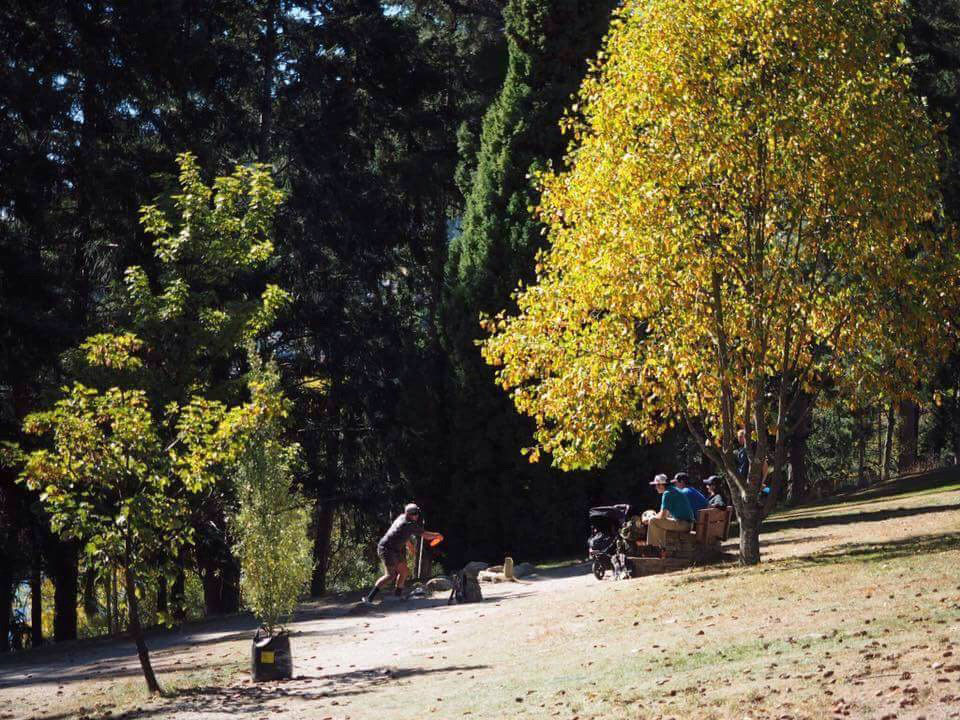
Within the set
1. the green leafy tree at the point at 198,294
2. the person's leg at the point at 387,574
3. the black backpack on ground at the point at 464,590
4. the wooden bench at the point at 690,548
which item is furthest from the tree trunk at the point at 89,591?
the wooden bench at the point at 690,548

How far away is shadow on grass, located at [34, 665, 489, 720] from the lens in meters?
11.9

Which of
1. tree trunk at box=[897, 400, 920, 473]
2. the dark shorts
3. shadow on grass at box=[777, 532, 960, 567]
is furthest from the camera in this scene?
tree trunk at box=[897, 400, 920, 473]

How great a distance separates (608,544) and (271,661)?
729cm

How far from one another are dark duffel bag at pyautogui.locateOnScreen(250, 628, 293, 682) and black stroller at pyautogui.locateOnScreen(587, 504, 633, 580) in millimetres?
6573

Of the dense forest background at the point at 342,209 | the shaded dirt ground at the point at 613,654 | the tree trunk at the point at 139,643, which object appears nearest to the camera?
the shaded dirt ground at the point at 613,654

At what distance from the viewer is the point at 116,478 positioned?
13102 mm

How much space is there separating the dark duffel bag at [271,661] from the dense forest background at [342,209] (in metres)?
8.73

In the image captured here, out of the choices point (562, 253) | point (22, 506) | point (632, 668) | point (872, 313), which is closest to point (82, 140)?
point (22, 506)

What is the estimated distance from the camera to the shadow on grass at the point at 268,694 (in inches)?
468

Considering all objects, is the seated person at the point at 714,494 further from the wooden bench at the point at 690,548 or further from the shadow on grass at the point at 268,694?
the shadow on grass at the point at 268,694

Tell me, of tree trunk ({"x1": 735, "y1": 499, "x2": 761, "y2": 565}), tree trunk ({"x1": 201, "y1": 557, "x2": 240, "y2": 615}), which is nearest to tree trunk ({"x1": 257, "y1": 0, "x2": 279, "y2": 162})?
tree trunk ({"x1": 201, "y1": 557, "x2": 240, "y2": 615})

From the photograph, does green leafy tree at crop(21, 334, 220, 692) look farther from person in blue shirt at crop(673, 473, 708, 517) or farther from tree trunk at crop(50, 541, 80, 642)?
tree trunk at crop(50, 541, 80, 642)

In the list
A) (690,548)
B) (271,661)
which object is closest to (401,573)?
(690,548)

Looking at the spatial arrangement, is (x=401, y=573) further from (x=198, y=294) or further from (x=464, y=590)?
(x=198, y=294)
